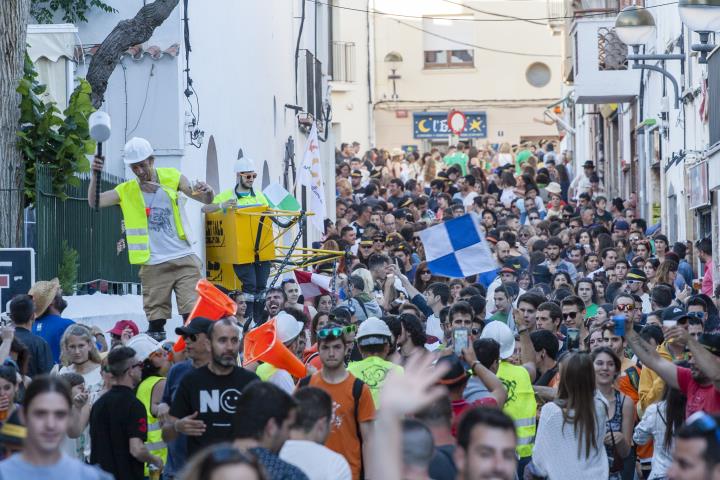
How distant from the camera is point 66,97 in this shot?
17.0m

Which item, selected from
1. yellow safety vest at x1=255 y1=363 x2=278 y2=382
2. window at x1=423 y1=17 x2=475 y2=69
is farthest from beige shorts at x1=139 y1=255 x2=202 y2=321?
window at x1=423 y1=17 x2=475 y2=69

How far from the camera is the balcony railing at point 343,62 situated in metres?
47.7

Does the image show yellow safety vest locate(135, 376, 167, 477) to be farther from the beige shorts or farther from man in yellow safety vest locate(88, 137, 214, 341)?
the beige shorts

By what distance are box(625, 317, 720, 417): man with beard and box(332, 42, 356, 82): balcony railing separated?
35742 mm

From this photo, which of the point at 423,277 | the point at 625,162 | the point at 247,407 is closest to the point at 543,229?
the point at 423,277

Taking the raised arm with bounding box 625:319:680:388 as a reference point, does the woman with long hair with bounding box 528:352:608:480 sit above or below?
below

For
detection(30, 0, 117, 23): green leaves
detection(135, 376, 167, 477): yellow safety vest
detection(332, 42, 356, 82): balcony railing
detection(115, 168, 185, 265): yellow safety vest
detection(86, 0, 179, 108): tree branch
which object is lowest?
detection(135, 376, 167, 477): yellow safety vest

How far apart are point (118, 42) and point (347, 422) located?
7.28 m

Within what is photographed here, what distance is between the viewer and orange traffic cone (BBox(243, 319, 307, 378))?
1059 cm

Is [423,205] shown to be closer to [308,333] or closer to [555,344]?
[308,333]

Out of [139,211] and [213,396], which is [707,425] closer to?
[213,396]

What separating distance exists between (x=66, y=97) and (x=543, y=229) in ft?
30.9

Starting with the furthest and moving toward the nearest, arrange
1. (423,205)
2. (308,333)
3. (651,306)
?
(423,205)
(651,306)
(308,333)

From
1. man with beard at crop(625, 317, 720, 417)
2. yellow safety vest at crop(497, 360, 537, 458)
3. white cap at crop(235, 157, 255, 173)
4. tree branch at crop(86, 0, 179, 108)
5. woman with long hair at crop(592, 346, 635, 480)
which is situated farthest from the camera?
white cap at crop(235, 157, 255, 173)
